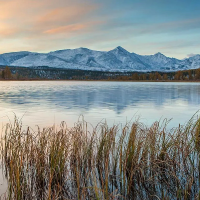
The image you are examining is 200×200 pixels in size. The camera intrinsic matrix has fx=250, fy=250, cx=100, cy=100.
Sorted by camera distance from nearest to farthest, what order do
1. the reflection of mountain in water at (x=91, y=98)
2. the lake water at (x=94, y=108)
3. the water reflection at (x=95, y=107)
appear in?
the lake water at (x=94, y=108), the water reflection at (x=95, y=107), the reflection of mountain in water at (x=91, y=98)

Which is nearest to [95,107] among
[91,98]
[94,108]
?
[94,108]

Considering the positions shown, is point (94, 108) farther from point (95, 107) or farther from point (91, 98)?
point (91, 98)

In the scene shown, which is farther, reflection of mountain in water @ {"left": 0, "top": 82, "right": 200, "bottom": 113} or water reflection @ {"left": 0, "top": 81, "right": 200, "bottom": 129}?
reflection of mountain in water @ {"left": 0, "top": 82, "right": 200, "bottom": 113}

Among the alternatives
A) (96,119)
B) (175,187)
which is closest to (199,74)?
(96,119)

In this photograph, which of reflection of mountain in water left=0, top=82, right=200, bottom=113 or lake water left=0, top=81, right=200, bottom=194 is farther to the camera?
reflection of mountain in water left=0, top=82, right=200, bottom=113

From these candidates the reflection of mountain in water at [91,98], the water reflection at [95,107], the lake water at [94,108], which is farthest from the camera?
the reflection of mountain in water at [91,98]

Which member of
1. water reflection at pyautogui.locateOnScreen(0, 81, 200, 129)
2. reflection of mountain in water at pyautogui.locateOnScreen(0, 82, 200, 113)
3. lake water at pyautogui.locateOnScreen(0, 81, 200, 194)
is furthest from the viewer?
Result: reflection of mountain in water at pyautogui.locateOnScreen(0, 82, 200, 113)

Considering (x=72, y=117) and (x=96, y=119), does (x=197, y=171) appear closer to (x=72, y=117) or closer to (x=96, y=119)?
(x=96, y=119)

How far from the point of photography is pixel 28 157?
6.21 metres

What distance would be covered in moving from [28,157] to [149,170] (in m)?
3.05

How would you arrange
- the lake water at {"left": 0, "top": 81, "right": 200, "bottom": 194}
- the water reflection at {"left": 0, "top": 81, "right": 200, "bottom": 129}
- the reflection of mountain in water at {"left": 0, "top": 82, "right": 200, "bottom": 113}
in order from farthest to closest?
the reflection of mountain in water at {"left": 0, "top": 82, "right": 200, "bottom": 113}, the water reflection at {"left": 0, "top": 81, "right": 200, "bottom": 129}, the lake water at {"left": 0, "top": 81, "right": 200, "bottom": 194}

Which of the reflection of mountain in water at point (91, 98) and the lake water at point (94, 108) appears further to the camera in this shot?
the reflection of mountain in water at point (91, 98)

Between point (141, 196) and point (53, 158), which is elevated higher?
point (53, 158)

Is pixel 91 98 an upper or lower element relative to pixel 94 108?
upper
